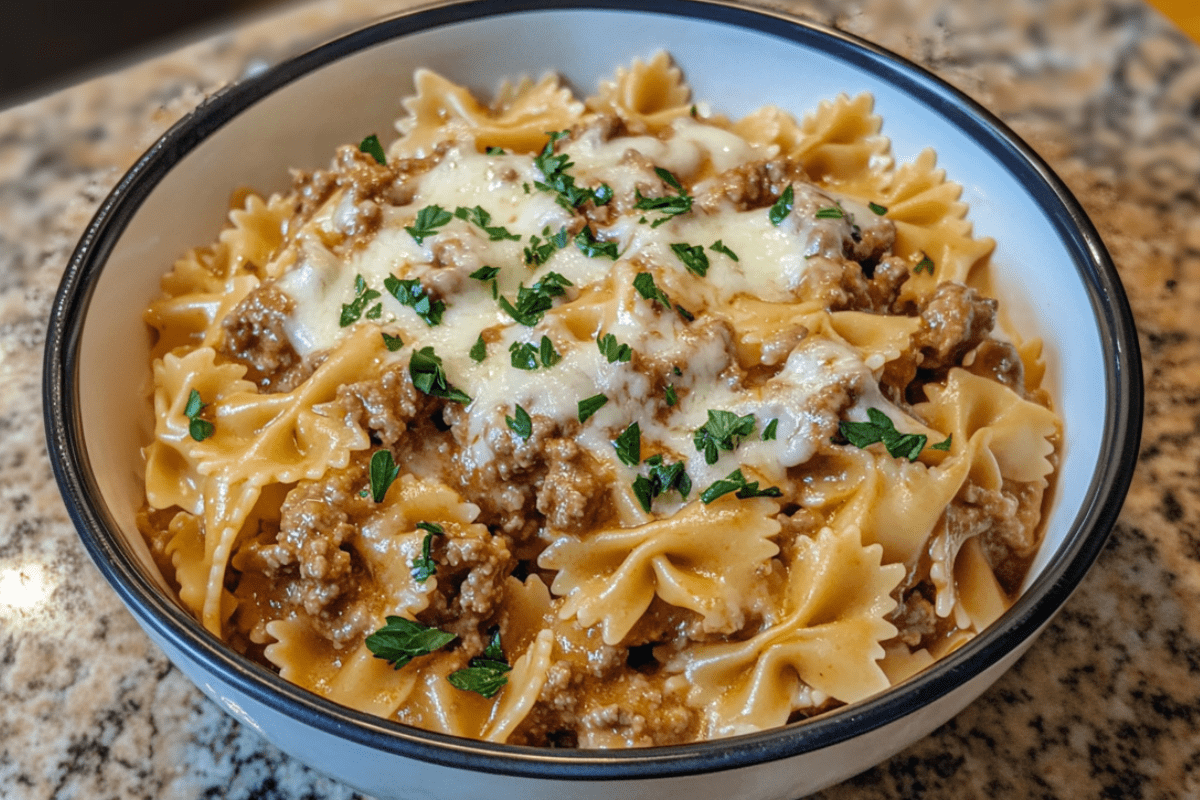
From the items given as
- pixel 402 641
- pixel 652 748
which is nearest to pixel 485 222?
pixel 402 641

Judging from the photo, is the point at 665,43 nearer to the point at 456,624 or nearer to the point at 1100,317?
the point at 1100,317


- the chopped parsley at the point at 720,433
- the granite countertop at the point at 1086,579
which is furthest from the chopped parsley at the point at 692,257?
the granite countertop at the point at 1086,579

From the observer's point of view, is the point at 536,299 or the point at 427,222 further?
the point at 427,222

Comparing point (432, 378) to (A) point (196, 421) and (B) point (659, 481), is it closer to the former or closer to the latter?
(B) point (659, 481)

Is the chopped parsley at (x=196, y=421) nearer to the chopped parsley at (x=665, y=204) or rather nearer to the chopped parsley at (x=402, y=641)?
the chopped parsley at (x=402, y=641)

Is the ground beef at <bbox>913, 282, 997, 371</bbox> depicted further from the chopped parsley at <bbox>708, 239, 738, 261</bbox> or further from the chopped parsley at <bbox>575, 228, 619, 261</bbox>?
the chopped parsley at <bbox>575, 228, 619, 261</bbox>
